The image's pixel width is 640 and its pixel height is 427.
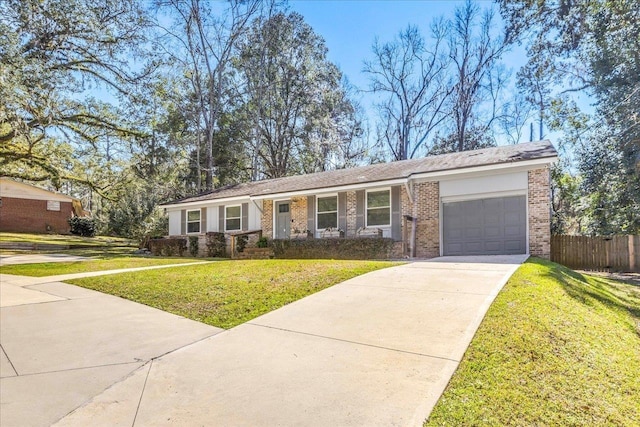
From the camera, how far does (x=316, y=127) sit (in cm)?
2956

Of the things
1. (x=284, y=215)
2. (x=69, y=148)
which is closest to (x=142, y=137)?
(x=69, y=148)

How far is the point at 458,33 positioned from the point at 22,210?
118 ft

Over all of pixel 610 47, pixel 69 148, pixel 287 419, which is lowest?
pixel 287 419

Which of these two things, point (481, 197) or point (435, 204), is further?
point (435, 204)

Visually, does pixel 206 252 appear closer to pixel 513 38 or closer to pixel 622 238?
pixel 622 238

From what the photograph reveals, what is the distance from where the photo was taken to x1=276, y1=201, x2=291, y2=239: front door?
53.5ft

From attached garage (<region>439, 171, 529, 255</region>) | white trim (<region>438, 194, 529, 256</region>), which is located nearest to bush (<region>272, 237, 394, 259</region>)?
white trim (<region>438, 194, 529, 256</region>)

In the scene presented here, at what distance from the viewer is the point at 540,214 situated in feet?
35.8

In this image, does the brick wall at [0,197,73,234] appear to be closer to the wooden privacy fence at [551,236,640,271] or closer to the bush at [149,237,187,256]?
the bush at [149,237,187,256]

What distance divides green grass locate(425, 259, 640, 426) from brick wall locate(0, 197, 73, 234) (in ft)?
108

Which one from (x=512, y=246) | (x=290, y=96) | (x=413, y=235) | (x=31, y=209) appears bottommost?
(x=512, y=246)

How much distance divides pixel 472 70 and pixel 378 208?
2157 centimetres

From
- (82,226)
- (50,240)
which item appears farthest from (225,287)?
(82,226)

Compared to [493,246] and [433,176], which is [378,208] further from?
[493,246]
